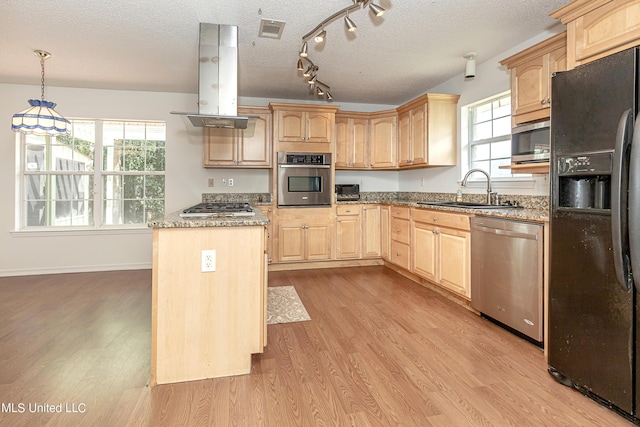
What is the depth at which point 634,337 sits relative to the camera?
1536 mm

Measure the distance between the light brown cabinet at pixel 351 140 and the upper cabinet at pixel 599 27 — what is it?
2915mm

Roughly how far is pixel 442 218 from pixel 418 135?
1484mm

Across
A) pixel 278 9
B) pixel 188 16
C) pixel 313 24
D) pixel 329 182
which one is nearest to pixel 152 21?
pixel 188 16

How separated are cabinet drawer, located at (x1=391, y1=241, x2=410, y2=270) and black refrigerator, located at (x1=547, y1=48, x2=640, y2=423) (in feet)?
6.92

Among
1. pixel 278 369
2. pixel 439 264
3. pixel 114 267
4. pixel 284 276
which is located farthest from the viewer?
pixel 114 267

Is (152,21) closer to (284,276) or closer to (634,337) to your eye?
(284,276)

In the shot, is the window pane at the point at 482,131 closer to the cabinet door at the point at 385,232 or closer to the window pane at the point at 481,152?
the window pane at the point at 481,152

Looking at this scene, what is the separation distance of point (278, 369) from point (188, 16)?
2718 mm

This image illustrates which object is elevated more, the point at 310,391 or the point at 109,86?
the point at 109,86

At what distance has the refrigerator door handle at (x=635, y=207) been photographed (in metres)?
1.39

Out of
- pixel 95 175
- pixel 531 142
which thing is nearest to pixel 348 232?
pixel 531 142

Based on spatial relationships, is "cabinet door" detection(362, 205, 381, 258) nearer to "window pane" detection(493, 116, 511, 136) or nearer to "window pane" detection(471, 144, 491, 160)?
"window pane" detection(471, 144, 491, 160)

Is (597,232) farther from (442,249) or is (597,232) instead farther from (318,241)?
(318,241)

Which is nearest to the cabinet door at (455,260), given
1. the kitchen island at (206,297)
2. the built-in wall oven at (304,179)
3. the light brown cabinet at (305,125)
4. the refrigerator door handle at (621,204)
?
the refrigerator door handle at (621,204)
